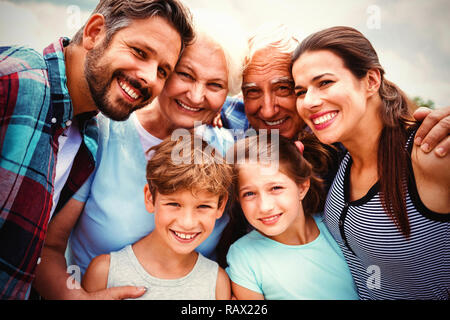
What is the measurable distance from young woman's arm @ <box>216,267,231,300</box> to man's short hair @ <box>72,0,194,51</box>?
1166 mm

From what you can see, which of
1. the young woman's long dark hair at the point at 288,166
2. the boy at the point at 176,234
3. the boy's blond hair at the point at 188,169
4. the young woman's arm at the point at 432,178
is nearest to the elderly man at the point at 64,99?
the boy at the point at 176,234

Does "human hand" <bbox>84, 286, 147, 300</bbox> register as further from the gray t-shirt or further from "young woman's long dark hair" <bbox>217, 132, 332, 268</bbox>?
"young woman's long dark hair" <bbox>217, 132, 332, 268</bbox>

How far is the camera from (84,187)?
4.46ft

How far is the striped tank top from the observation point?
1106 mm

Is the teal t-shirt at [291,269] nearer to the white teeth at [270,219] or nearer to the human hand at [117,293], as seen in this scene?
the white teeth at [270,219]

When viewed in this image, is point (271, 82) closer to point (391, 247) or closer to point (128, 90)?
point (128, 90)

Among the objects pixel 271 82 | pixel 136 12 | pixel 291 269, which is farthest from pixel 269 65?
pixel 291 269

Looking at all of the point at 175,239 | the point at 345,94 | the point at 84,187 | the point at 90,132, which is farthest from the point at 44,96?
the point at 345,94

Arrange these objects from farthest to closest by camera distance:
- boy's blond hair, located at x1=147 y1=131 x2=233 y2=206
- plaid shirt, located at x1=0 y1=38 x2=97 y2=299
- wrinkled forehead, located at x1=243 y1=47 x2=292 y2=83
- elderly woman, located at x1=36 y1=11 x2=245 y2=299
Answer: wrinkled forehead, located at x1=243 y1=47 x2=292 y2=83 → elderly woman, located at x1=36 y1=11 x2=245 y2=299 → boy's blond hair, located at x1=147 y1=131 x2=233 y2=206 → plaid shirt, located at x1=0 y1=38 x2=97 y2=299

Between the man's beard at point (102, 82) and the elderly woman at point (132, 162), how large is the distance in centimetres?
7

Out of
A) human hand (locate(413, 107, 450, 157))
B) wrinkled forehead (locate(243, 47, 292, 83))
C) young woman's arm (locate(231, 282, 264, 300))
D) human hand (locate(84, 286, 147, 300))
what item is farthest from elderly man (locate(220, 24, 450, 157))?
human hand (locate(84, 286, 147, 300))
